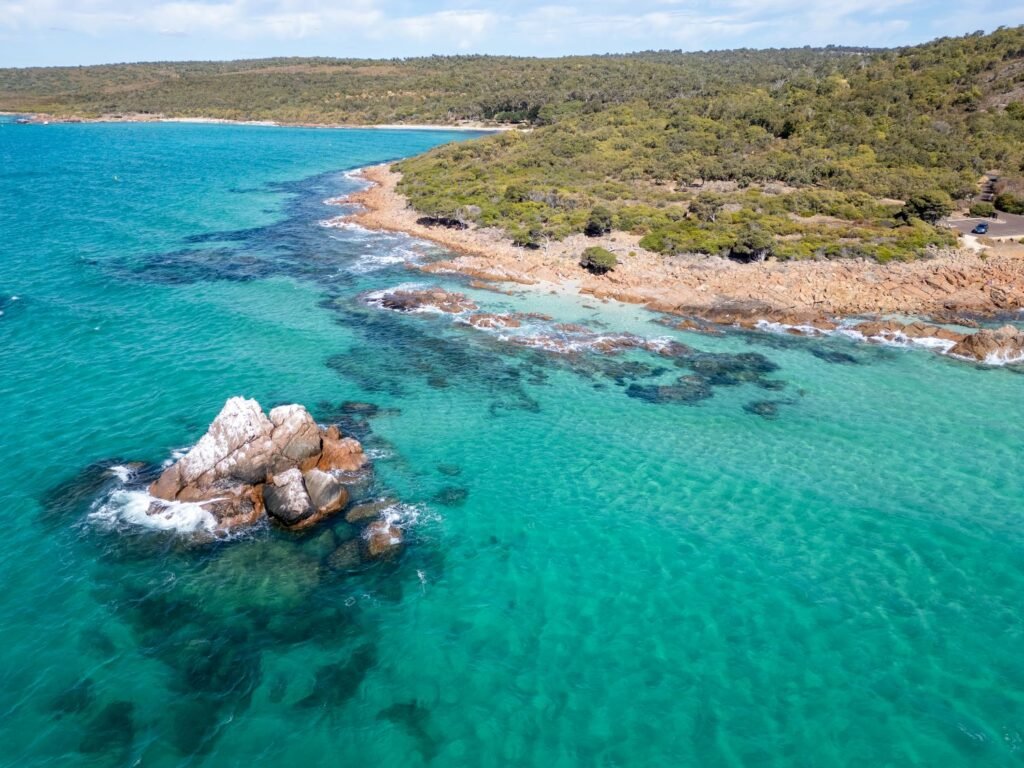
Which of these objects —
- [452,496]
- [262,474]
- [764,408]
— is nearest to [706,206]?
[764,408]

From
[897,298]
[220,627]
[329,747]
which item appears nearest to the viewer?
[329,747]

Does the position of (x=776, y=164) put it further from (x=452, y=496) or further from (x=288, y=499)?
(x=288, y=499)

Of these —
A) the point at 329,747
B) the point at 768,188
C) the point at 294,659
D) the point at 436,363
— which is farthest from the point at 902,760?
the point at 768,188

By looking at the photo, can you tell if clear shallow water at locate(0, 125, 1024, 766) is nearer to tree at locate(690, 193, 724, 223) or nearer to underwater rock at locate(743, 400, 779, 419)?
underwater rock at locate(743, 400, 779, 419)

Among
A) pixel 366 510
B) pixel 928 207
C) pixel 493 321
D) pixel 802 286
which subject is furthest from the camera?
pixel 928 207

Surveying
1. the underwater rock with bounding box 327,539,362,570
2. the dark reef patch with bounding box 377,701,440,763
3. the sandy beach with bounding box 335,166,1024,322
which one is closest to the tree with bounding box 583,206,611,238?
the sandy beach with bounding box 335,166,1024,322

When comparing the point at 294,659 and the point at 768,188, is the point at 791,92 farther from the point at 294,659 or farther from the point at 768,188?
the point at 294,659
